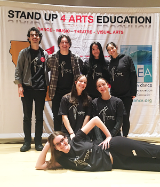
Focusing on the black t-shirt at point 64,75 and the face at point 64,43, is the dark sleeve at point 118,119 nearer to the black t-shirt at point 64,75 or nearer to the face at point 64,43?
the black t-shirt at point 64,75

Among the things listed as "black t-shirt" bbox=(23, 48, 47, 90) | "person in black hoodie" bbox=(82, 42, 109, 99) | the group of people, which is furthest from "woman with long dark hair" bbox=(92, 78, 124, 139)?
"black t-shirt" bbox=(23, 48, 47, 90)

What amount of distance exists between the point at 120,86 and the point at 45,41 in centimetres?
155

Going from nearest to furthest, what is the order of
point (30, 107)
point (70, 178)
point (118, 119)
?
1. point (70, 178)
2. point (118, 119)
3. point (30, 107)

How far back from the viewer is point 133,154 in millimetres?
1884

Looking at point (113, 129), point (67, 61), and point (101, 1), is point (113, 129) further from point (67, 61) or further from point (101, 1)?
point (101, 1)

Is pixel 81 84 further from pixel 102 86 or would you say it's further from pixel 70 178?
pixel 70 178

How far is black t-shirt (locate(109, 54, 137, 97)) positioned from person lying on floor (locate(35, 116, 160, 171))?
0.96m

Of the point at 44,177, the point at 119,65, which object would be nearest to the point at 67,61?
the point at 119,65

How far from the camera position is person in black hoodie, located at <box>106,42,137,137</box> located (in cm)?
270

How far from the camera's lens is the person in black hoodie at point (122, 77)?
8.84 feet

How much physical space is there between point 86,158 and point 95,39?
7.25 ft

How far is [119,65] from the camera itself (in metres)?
2.70

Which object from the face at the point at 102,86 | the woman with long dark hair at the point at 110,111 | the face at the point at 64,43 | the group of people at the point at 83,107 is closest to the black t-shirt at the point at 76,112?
the group of people at the point at 83,107

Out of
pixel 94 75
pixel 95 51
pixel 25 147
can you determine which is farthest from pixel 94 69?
pixel 25 147
